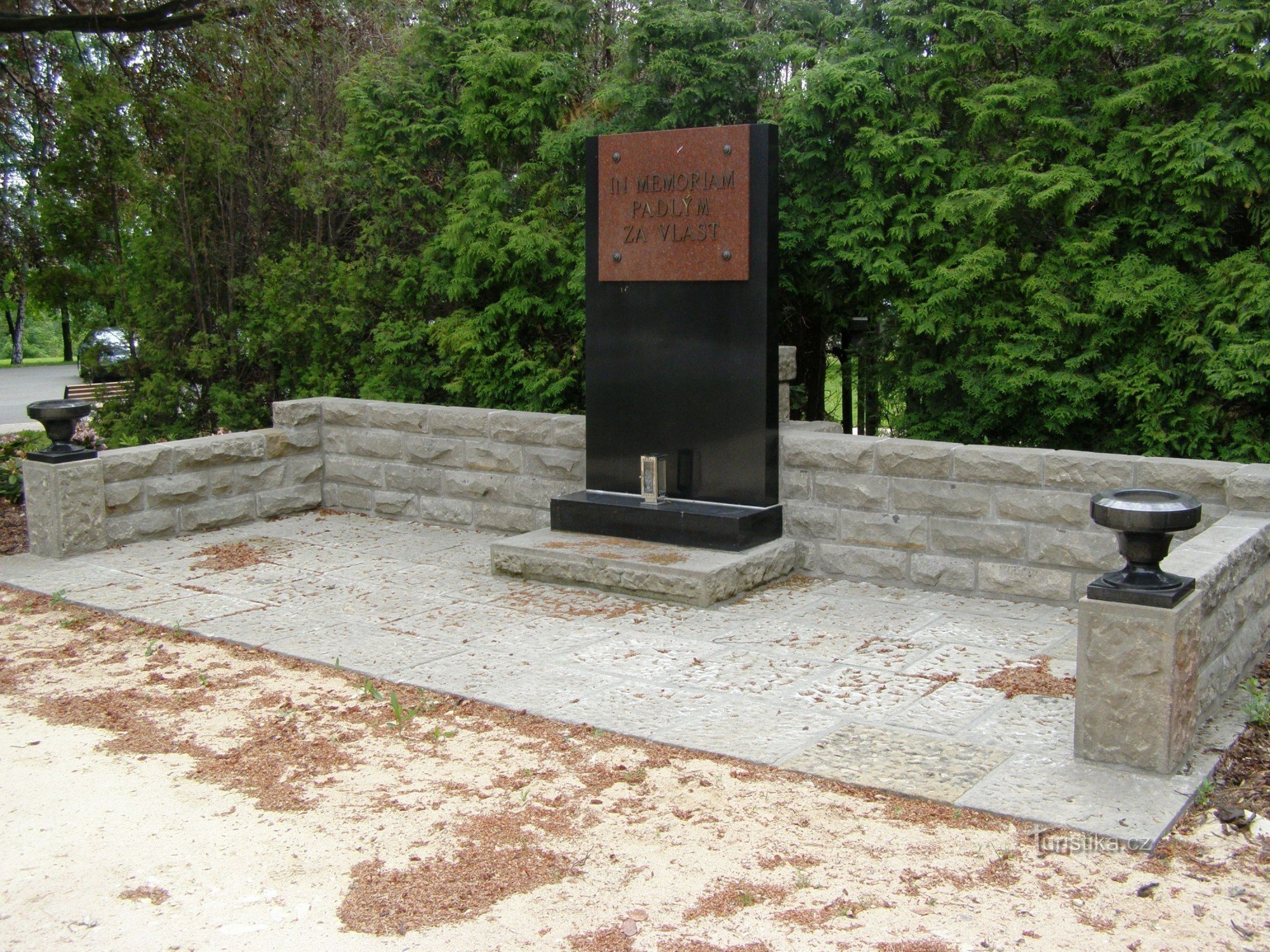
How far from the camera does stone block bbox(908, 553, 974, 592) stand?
6488mm

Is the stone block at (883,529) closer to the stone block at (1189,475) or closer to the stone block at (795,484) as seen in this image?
the stone block at (795,484)

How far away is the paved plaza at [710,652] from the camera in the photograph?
4.18 m

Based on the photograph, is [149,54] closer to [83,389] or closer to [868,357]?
[868,357]

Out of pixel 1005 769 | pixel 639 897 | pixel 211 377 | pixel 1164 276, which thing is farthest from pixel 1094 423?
pixel 211 377

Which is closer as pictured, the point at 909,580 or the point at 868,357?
the point at 909,580

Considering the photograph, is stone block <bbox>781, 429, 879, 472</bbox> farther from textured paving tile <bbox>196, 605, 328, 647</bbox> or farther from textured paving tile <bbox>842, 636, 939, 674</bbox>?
textured paving tile <bbox>196, 605, 328, 647</bbox>

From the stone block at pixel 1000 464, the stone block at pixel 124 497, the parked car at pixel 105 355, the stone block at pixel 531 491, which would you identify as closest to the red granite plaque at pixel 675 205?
the stone block at pixel 531 491

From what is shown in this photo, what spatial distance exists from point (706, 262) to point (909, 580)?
210 centimetres

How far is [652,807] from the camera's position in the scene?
→ 3939mm

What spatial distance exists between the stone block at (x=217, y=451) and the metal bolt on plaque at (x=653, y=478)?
3085 mm

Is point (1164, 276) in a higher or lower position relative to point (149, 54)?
lower

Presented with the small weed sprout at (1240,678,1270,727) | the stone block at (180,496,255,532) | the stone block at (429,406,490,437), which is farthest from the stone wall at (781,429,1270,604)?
the stone block at (180,496,255,532)

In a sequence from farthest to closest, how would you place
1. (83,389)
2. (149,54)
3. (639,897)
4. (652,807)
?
(83,389) < (149,54) < (652,807) < (639,897)

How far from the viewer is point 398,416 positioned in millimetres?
8555
